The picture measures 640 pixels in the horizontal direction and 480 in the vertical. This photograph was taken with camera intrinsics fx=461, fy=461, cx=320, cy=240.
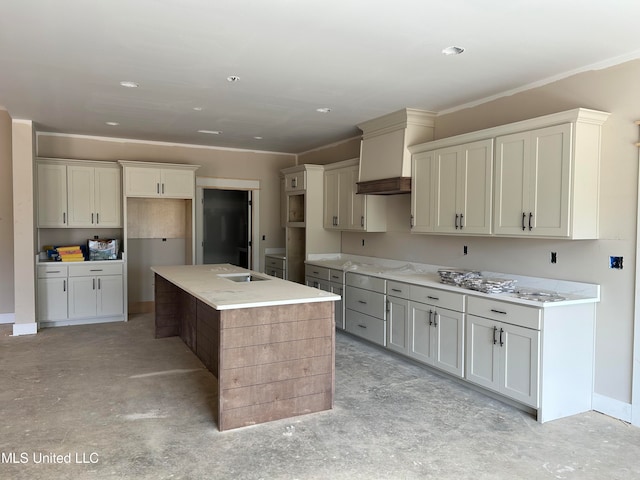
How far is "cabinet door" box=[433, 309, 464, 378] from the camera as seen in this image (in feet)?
12.7

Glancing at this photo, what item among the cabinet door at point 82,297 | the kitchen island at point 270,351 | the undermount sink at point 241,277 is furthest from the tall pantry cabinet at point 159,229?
the kitchen island at point 270,351

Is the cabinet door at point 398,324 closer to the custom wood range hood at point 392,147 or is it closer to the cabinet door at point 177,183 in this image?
the custom wood range hood at point 392,147

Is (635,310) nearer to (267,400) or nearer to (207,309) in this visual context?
(267,400)

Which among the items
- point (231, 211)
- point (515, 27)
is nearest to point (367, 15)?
point (515, 27)

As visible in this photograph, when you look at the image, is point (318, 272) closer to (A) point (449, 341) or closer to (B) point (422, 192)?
(B) point (422, 192)

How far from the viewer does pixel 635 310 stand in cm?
323

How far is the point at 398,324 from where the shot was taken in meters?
4.61

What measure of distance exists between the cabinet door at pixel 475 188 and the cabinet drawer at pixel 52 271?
4.91 meters

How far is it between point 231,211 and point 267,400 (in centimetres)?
628

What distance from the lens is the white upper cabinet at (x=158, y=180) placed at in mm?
6297

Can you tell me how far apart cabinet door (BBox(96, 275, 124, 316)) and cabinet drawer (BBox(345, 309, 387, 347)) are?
10.3ft

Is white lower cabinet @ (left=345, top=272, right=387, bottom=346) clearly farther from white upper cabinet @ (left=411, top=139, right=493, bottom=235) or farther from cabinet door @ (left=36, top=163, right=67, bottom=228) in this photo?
cabinet door @ (left=36, top=163, right=67, bottom=228)

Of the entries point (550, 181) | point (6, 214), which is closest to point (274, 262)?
point (6, 214)

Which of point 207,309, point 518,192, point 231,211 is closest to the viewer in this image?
point 518,192
